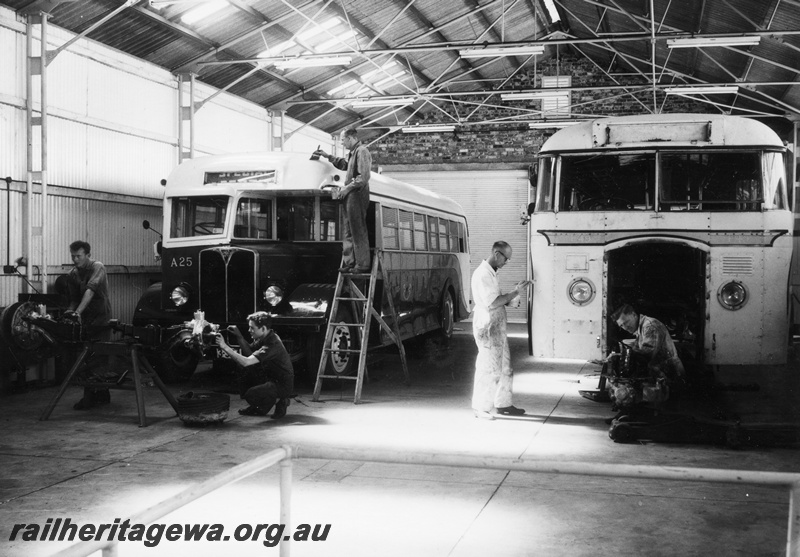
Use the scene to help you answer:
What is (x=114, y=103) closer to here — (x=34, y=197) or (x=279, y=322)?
(x=34, y=197)

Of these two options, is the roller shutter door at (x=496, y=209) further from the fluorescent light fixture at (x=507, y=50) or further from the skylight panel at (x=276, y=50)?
the skylight panel at (x=276, y=50)

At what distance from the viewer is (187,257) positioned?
11.8 metres

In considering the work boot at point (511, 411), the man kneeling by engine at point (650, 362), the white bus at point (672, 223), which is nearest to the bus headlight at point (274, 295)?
the white bus at point (672, 223)

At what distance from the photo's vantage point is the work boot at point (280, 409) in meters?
9.12

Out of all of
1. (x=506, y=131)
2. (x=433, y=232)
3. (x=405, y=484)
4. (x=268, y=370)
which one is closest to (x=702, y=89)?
(x=506, y=131)

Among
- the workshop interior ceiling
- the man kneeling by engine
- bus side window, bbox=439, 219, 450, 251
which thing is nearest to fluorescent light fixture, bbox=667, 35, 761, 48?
the workshop interior ceiling

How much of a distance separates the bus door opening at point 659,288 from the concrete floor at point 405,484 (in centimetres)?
126

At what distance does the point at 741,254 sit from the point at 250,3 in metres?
10.1

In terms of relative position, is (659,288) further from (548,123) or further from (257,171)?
(548,123)

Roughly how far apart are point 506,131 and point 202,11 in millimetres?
12978

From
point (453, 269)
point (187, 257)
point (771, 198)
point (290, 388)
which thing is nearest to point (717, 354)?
point (771, 198)

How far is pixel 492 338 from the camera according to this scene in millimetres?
8859

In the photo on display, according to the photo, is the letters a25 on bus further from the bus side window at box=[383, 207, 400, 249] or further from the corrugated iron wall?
the corrugated iron wall

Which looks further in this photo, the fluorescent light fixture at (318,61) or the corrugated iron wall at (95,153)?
the fluorescent light fixture at (318,61)
